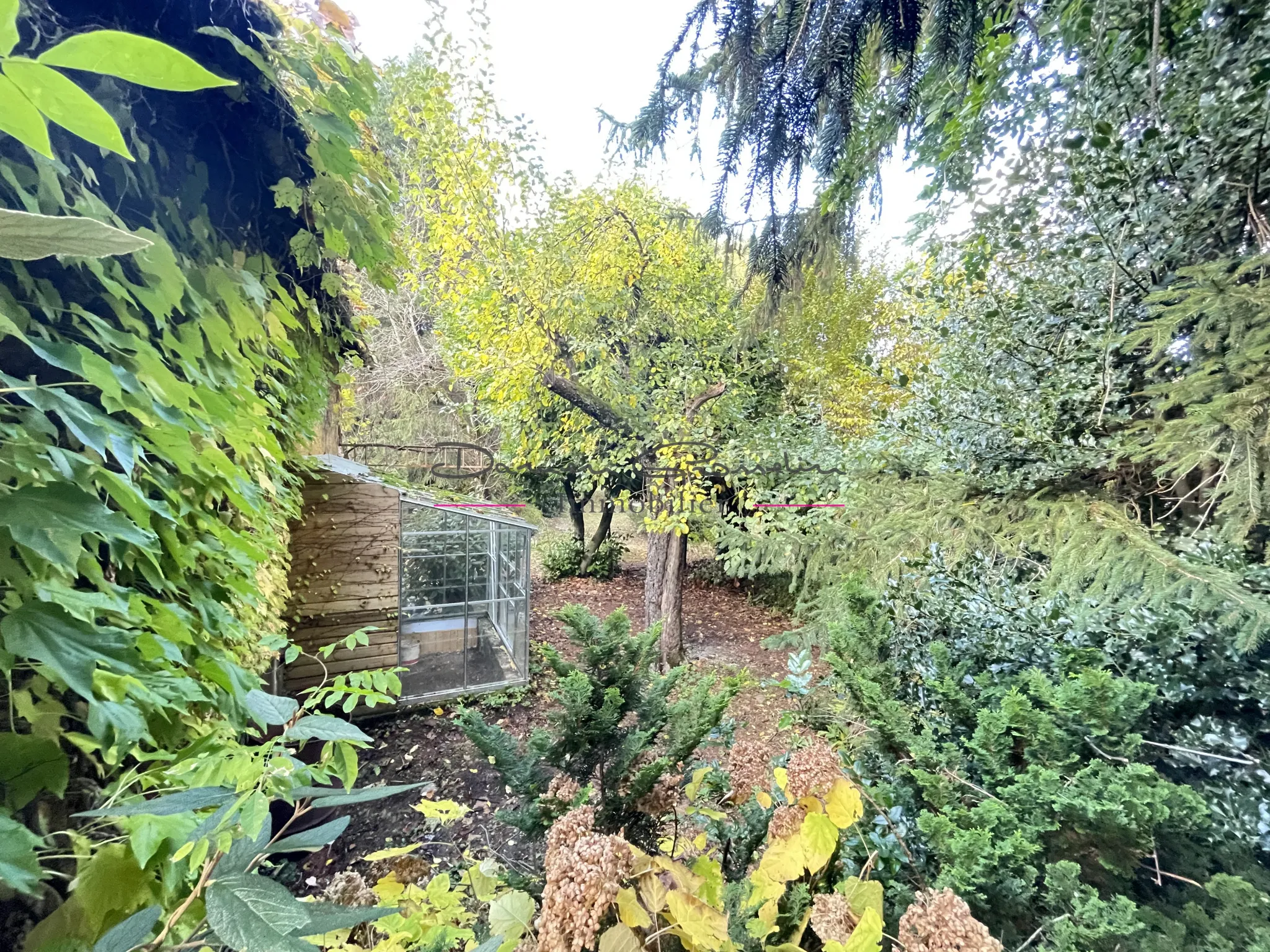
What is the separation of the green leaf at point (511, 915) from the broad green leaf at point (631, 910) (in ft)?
0.74

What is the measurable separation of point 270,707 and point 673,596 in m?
6.06

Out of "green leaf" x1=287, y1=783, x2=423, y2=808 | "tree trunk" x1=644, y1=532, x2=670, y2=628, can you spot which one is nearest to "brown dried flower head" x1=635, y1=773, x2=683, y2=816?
"green leaf" x1=287, y1=783, x2=423, y2=808

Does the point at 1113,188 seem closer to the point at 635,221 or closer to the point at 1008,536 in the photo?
the point at 1008,536

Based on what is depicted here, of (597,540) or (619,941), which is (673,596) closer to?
(597,540)

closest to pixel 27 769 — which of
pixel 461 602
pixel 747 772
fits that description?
pixel 747 772

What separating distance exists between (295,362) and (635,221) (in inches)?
186

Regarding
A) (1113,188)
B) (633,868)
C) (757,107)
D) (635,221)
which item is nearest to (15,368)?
(633,868)

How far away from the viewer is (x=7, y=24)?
0.27m

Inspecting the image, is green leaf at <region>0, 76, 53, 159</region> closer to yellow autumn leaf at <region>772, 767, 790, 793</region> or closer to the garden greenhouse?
yellow autumn leaf at <region>772, 767, 790, 793</region>

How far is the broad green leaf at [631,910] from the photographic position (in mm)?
815

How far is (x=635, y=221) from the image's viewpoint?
5.66m

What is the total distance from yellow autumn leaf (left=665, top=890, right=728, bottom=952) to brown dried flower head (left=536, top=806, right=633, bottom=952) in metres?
0.10

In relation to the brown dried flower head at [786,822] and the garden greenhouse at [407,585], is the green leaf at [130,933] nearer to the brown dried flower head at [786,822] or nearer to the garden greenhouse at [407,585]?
the brown dried flower head at [786,822]

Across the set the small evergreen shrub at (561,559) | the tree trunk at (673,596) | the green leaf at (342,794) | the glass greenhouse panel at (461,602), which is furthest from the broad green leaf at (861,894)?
the small evergreen shrub at (561,559)
